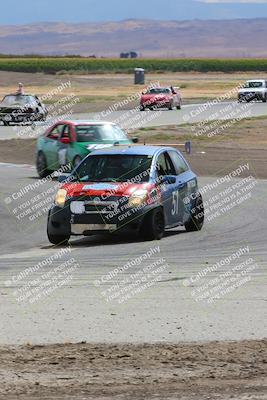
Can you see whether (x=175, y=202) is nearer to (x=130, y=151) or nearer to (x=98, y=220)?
(x=130, y=151)

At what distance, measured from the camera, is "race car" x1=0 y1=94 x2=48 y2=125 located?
5206cm

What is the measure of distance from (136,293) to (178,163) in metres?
7.29

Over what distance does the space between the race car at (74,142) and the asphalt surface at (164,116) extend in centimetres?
1591

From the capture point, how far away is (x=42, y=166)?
29.0 meters

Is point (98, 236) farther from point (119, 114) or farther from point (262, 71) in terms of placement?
point (262, 71)

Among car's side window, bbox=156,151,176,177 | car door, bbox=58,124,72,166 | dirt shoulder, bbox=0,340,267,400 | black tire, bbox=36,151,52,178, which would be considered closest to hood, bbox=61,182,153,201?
car's side window, bbox=156,151,176,177

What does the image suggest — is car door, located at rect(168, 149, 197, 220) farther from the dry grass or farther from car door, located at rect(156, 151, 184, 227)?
the dry grass

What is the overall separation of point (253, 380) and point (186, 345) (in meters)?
1.43

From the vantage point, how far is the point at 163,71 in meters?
141

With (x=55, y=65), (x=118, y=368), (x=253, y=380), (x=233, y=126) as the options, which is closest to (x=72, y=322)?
(x=118, y=368)

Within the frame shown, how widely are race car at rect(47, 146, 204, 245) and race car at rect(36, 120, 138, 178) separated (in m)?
9.04

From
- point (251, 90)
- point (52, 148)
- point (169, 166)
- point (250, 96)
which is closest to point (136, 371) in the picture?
point (169, 166)

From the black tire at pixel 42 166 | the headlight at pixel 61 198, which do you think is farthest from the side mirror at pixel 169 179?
the black tire at pixel 42 166

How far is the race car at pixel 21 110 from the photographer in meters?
52.1
